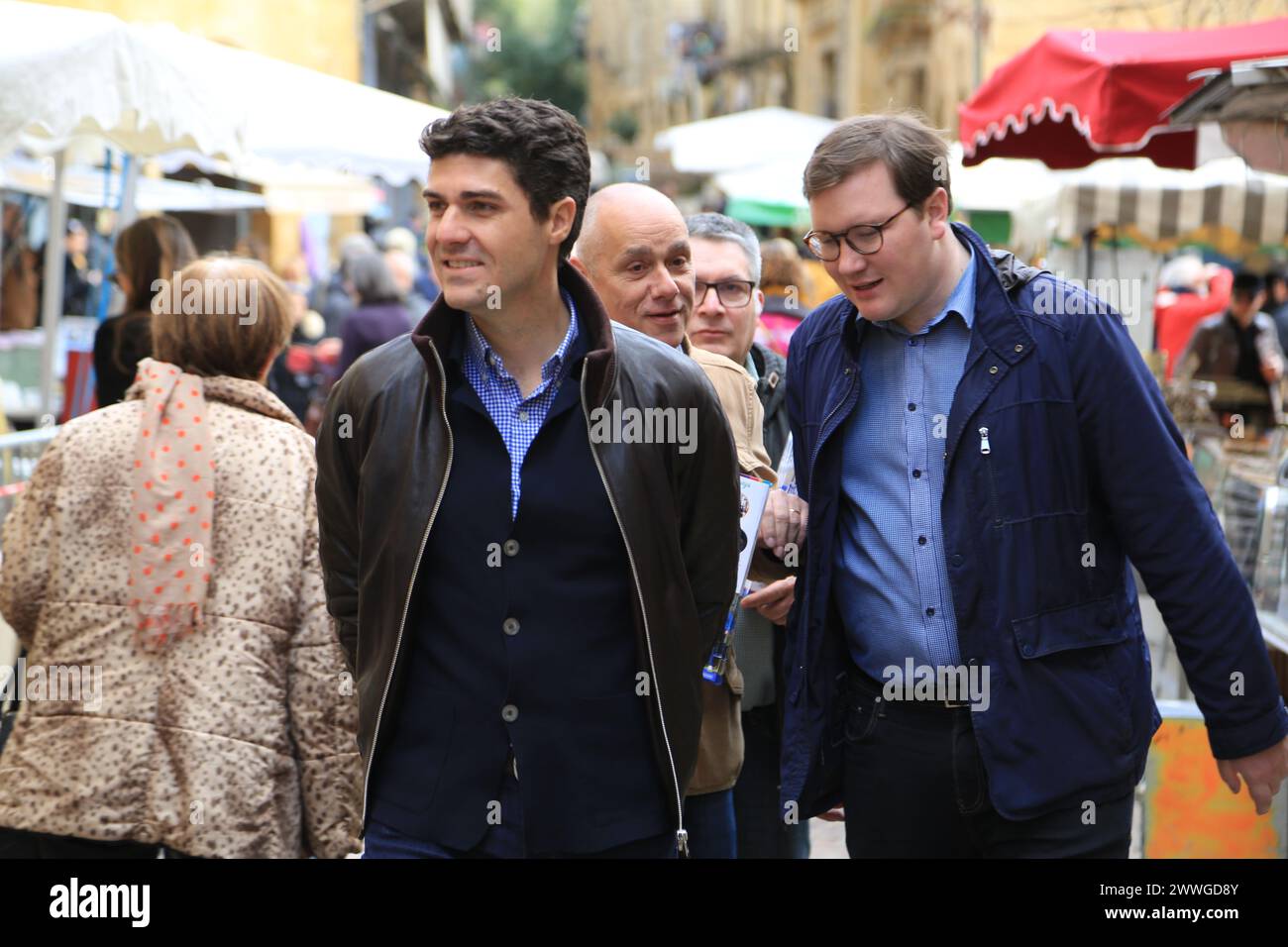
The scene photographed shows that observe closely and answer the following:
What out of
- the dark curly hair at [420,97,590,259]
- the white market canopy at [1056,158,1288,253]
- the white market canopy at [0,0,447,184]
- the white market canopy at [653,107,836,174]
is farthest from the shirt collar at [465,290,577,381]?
the white market canopy at [653,107,836,174]

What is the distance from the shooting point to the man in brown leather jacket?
2.72 meters

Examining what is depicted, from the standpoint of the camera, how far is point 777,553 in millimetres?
3453

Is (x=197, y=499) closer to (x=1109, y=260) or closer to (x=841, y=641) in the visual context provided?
(x=841, y=641)

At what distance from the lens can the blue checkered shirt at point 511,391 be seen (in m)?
2.81

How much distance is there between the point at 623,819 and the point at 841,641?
28.5 inches

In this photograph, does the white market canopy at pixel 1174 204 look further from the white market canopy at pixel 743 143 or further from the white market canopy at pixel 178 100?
the white market canopy at pixel 178 100

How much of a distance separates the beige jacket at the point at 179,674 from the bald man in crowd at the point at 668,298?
954 millimetres

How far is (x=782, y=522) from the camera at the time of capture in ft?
11.2

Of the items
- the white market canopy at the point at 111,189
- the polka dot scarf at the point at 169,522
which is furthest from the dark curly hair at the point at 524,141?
the white market canopy at the point at 111,189

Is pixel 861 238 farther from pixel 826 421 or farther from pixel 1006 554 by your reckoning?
pixel 1006 554

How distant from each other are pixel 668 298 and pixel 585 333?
0.85 m

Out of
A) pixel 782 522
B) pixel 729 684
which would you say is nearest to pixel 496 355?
pixel 782 522

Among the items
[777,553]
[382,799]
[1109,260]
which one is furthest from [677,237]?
[1109,260]

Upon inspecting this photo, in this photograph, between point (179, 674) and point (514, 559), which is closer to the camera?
point (514, 559)
